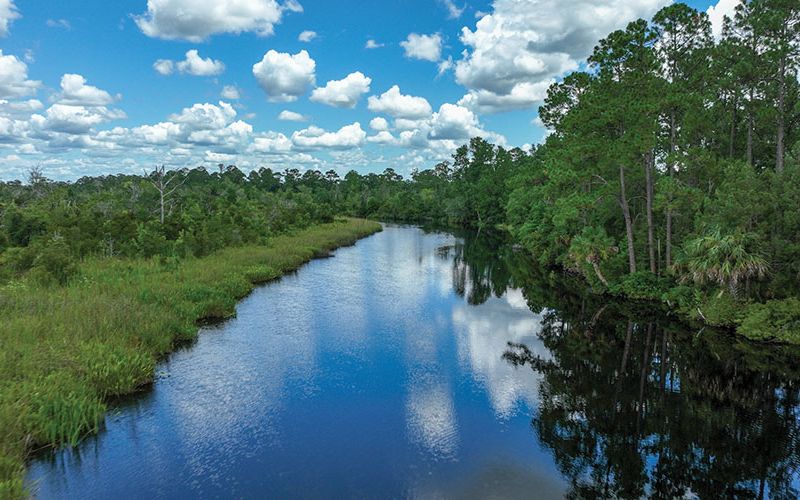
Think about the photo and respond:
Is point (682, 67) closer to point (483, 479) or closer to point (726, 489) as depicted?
point (726, 489)

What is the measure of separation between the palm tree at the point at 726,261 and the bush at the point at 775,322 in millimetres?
1672

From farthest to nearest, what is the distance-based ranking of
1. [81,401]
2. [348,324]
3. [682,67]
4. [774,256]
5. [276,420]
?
1. [682,67]
2. [348,324]
3. [774,256]
4. [276,420]
5. [81,401]

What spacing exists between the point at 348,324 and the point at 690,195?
23.9m

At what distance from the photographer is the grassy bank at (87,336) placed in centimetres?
1298

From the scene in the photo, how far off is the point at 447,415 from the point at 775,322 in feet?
62.3

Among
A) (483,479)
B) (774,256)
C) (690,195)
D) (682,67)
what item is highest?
(682,67)

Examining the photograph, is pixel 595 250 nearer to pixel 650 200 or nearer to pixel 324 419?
pixel 650 200

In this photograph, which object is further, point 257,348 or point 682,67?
point 682,67

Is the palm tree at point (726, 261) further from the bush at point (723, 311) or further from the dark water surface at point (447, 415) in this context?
the dark water surface at point (447, 415)

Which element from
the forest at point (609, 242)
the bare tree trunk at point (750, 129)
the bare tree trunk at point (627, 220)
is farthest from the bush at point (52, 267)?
the bare tree trunk at point (750, 129)

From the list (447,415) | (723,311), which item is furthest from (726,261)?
(447,415)

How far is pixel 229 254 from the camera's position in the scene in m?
41.7

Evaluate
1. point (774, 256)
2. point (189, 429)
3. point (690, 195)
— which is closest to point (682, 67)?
point (690, 195)

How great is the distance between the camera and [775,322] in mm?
23109
